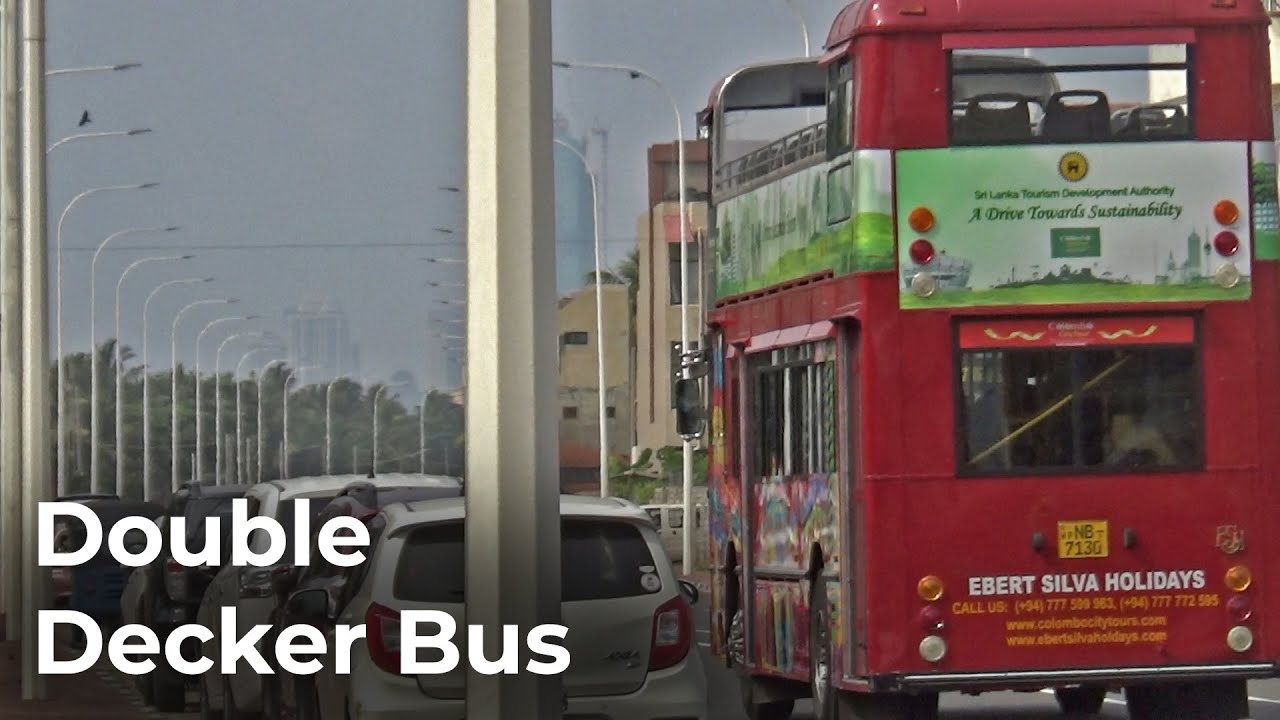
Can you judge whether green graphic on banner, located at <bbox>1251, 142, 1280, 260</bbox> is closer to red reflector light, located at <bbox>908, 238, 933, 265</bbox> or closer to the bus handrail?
the bus handrail

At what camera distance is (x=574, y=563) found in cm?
1421

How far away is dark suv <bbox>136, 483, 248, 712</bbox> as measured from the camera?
→ 79.6ft

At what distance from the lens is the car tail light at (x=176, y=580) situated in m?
24.4

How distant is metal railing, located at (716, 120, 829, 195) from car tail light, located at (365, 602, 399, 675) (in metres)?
4.66

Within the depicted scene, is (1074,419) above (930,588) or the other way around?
above

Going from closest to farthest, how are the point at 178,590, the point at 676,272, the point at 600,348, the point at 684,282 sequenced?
1. the point at 178,590
2. the point at 684,282
3. the point at 600,348
4. the point at 676,272

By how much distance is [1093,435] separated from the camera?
16531mm

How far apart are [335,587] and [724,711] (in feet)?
22.5

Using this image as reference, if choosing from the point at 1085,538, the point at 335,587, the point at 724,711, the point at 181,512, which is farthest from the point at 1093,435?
the point at 181,512

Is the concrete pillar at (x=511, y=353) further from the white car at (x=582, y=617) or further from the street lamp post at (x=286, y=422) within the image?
the street lamp post at (x=286, y=422)

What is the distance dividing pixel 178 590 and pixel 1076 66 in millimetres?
10519

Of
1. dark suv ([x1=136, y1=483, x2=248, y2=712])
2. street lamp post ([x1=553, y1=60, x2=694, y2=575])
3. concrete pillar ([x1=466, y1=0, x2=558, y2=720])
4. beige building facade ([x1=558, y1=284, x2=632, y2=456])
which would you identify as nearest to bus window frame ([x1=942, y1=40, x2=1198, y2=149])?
concrete pillar ([x1=466, y1=0, x2=558, y2=720])

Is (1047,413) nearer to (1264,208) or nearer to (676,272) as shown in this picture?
(1264,208)

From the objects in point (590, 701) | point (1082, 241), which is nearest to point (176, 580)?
point (1082, 241)
